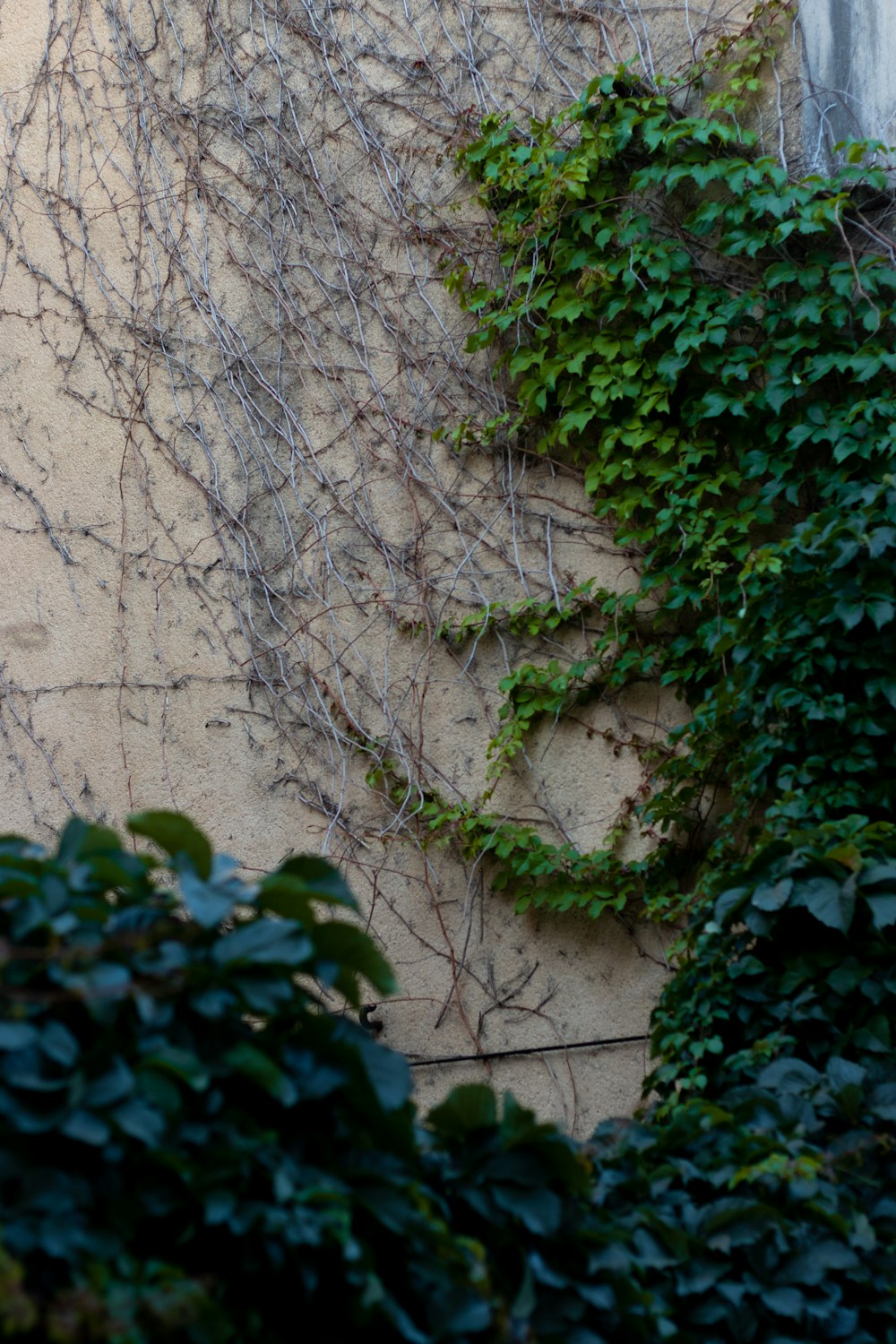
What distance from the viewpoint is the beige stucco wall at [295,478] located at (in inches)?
139

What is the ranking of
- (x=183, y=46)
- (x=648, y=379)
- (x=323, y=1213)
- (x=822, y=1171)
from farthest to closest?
(x=183, y=46)
(x=648, y=379)
(x=822, y=1171)
(x=323, y=1213)

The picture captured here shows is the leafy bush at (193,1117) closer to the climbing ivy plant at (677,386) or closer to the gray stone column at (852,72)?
the climbing ivy plant at (677,386)

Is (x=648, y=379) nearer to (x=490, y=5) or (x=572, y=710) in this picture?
(x=572, y=710)

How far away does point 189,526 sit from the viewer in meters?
3.88

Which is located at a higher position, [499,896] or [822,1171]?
[499,896]

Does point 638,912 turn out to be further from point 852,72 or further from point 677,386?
point 852,72

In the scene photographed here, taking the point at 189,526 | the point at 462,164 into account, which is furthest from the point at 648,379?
the point at 189,526

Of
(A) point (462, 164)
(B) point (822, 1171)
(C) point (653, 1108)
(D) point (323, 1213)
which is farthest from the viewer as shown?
(A) point (462, 164)

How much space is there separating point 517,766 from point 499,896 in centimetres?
39

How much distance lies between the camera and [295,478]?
384cm

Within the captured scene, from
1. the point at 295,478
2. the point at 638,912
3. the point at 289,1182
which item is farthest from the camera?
the point at 295,478

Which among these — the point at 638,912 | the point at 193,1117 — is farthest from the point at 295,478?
the point at 193,1117

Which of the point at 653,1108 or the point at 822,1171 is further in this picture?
the point at 653,1108

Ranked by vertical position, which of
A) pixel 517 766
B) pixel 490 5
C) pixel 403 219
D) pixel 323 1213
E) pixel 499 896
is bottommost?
pixel 323 1213
